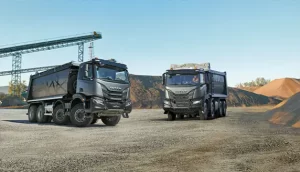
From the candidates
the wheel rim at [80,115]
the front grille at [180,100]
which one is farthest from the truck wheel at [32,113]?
the front grille at [180,100]

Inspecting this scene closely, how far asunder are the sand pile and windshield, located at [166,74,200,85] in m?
67.3

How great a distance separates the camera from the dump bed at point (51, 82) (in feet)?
53.3

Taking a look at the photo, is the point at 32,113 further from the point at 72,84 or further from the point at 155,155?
the point at 155,155

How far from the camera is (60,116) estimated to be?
17.1 meters

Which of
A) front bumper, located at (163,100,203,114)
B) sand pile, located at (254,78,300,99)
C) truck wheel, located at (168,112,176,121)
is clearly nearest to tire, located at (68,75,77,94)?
front bumper, located at (163,100,203,114)

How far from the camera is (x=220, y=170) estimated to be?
5.75m

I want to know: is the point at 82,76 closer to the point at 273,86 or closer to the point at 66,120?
the point at 66,120

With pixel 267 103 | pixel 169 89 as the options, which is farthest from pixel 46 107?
pixel 267 103

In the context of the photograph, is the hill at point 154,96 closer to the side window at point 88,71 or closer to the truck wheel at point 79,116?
the truck wheel at point 79,116

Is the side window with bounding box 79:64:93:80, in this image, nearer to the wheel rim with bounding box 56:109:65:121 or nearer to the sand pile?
the wheel rim with bounding box 56:109:65:121

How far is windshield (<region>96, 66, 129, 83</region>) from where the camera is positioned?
14.8m

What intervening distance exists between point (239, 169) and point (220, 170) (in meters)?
0.38

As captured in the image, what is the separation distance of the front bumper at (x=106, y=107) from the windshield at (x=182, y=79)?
13.9 feet

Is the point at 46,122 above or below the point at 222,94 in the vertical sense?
below
